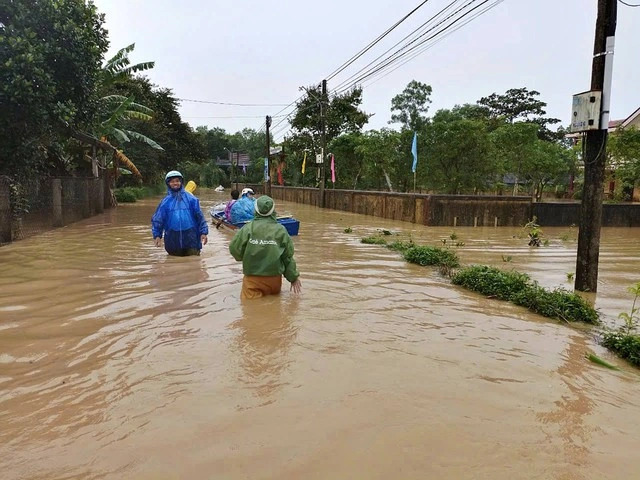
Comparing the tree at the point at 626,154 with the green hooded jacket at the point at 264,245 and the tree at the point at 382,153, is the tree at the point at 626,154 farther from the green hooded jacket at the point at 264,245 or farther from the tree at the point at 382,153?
the green hooded jacket at the point at 264,245

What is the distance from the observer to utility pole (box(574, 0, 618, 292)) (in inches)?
280

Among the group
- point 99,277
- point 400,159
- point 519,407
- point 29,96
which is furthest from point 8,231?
point 400,159

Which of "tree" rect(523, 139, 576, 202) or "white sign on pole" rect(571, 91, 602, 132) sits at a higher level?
"tree" rect(523, 139, 576, 202)

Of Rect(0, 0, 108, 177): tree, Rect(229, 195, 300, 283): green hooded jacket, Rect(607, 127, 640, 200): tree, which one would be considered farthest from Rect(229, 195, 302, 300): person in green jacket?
Rect(607, 127, 640, 200): tree

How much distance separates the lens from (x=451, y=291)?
7.73 metres

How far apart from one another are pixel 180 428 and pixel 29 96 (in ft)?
34.2

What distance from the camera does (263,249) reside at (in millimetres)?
5887

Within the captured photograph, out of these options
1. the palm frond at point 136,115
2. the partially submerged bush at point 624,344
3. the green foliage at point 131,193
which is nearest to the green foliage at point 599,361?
the partially submerged bush at point 624,344

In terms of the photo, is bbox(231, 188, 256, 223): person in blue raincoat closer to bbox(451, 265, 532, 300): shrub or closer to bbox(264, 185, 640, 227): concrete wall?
bbox(451, 265, 532, 300): shrub

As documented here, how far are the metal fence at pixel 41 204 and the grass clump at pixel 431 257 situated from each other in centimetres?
890

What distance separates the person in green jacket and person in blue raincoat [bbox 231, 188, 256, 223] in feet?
A: 18.8

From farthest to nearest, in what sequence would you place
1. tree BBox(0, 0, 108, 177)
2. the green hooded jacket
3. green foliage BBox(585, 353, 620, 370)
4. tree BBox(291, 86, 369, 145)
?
tree BBox(291, 86, 369, 145) < tree BBox(0, 0, 108, 177) < the green hooded jacket < green foliage BBox(585, 353, 620, 370)

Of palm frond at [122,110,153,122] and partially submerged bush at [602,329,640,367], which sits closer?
partially submerged bush at [602,329,640,367]

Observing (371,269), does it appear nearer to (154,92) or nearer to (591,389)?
(591,389)
